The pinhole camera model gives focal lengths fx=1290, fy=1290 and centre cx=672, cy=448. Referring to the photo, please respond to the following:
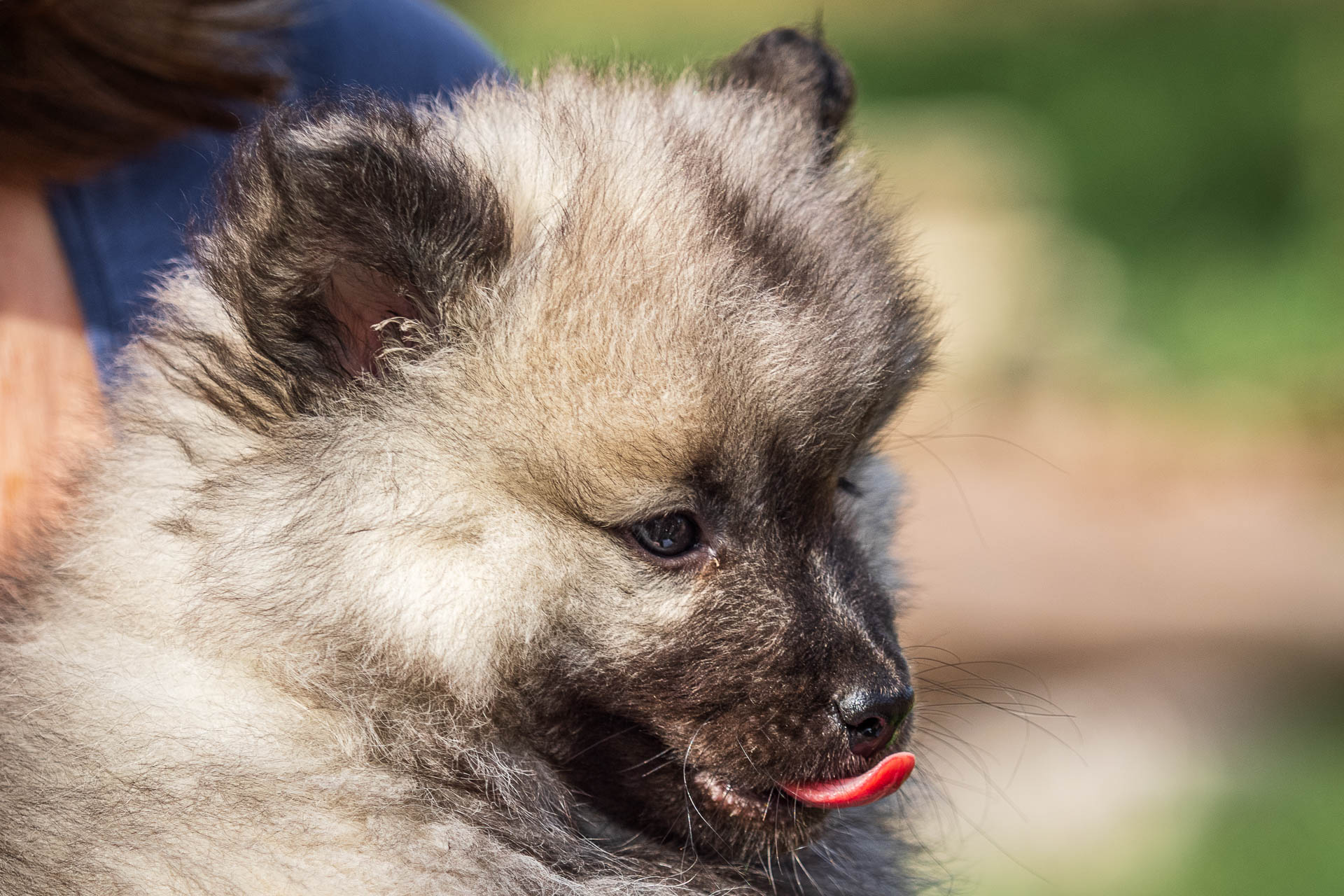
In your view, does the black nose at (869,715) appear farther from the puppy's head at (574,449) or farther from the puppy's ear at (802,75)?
the puppy's ear at (802,75)

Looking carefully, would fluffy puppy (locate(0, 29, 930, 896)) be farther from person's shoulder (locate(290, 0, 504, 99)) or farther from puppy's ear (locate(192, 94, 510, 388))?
person's shoulder (locate(290, 0, 504, 99))

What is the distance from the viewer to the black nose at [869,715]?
1920 mm

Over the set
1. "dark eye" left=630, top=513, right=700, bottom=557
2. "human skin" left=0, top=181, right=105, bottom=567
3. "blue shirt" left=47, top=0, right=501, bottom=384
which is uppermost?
"blue shirt" left=47, top=0, right=501, bottom=384

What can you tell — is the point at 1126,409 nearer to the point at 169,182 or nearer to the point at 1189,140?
the point at 1189,140

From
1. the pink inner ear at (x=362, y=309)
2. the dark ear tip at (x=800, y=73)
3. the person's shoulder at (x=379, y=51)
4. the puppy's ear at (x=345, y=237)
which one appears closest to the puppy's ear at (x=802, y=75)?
the dark ear tip at (x=800, y=73)

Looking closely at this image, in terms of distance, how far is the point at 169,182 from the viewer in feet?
8.23

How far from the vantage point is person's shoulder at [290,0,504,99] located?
2713mm

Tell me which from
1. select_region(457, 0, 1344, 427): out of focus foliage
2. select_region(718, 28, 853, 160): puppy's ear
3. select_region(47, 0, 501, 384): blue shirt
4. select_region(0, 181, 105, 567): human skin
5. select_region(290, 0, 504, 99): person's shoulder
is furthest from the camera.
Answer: select_region(457, 0, 1344, 427): out of focus foliage

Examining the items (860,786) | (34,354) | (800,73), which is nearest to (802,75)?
(800,73)

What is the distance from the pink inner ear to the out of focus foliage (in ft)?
22.1

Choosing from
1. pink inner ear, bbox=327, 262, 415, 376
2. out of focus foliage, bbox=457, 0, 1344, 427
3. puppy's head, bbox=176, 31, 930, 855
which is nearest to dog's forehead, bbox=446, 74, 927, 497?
puppy's head, bbox=176, 31, 930, 855

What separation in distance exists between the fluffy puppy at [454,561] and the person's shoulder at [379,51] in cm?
77

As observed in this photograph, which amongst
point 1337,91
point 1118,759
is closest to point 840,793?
point 1118,759

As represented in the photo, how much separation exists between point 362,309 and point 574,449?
0.39 meters
